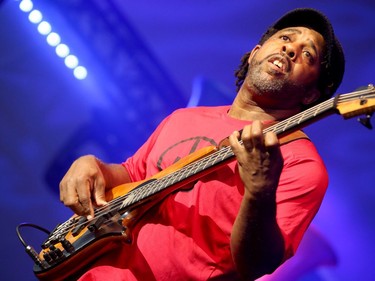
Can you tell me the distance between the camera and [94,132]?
116 inches

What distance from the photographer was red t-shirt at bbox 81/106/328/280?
1678 millimetres

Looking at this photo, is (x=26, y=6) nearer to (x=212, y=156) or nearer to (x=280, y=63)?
(x=280, y=63)

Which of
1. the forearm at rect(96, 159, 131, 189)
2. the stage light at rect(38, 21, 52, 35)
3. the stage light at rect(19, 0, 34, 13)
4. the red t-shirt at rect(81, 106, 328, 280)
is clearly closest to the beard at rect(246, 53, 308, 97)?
the red t-shirt at rect(81, 106, 328, 280)

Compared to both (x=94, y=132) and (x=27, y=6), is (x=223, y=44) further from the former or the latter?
(x=27, y=6)

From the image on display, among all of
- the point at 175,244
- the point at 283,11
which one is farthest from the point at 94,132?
the point at 175,244

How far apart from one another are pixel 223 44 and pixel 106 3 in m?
0.66

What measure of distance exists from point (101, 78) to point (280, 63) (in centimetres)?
120

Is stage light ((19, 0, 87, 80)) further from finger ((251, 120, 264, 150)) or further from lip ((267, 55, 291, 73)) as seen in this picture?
finger ((251, 120, 264, 150))

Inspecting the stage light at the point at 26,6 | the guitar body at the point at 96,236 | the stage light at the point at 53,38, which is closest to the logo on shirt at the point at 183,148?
the guitar body at the point at 96,236

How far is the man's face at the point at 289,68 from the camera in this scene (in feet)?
6.72

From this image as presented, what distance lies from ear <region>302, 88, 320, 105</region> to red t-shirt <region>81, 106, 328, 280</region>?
344 mm

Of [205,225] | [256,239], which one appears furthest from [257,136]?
[205,225]

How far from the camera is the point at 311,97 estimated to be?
85.2 inches

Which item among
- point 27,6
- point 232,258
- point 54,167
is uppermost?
point 27,6
